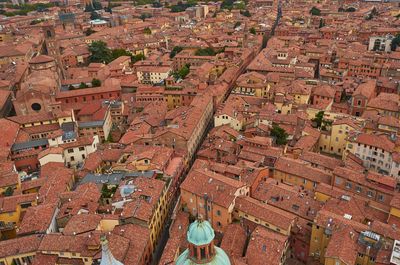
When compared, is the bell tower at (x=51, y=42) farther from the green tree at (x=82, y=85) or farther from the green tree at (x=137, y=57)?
the green tree at (x=137, y=57)

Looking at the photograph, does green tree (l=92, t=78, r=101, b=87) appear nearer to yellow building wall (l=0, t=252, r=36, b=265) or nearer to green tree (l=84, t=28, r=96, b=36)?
yellow building wall (l=0, t=252, r=36, b=265)

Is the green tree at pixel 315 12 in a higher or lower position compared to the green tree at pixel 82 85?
higher

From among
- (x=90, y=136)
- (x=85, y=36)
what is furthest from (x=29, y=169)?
(x=85, y=36)

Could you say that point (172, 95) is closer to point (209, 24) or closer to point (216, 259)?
point (216, 259)

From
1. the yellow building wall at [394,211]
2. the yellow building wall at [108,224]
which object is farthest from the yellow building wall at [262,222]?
the yellow building wall at [108,224]

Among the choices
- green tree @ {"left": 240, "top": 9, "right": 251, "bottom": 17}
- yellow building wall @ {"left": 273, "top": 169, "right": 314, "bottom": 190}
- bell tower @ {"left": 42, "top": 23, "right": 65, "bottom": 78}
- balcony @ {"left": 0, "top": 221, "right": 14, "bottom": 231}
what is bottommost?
balcony @ {"left": 0, "top": 221, "right": 14, "bottom": 231}

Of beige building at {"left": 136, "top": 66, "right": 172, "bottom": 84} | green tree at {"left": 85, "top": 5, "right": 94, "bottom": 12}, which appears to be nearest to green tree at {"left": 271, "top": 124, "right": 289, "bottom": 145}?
beige building at {"left": 136, "top": 66, "right": 172, "bottom": 84}
